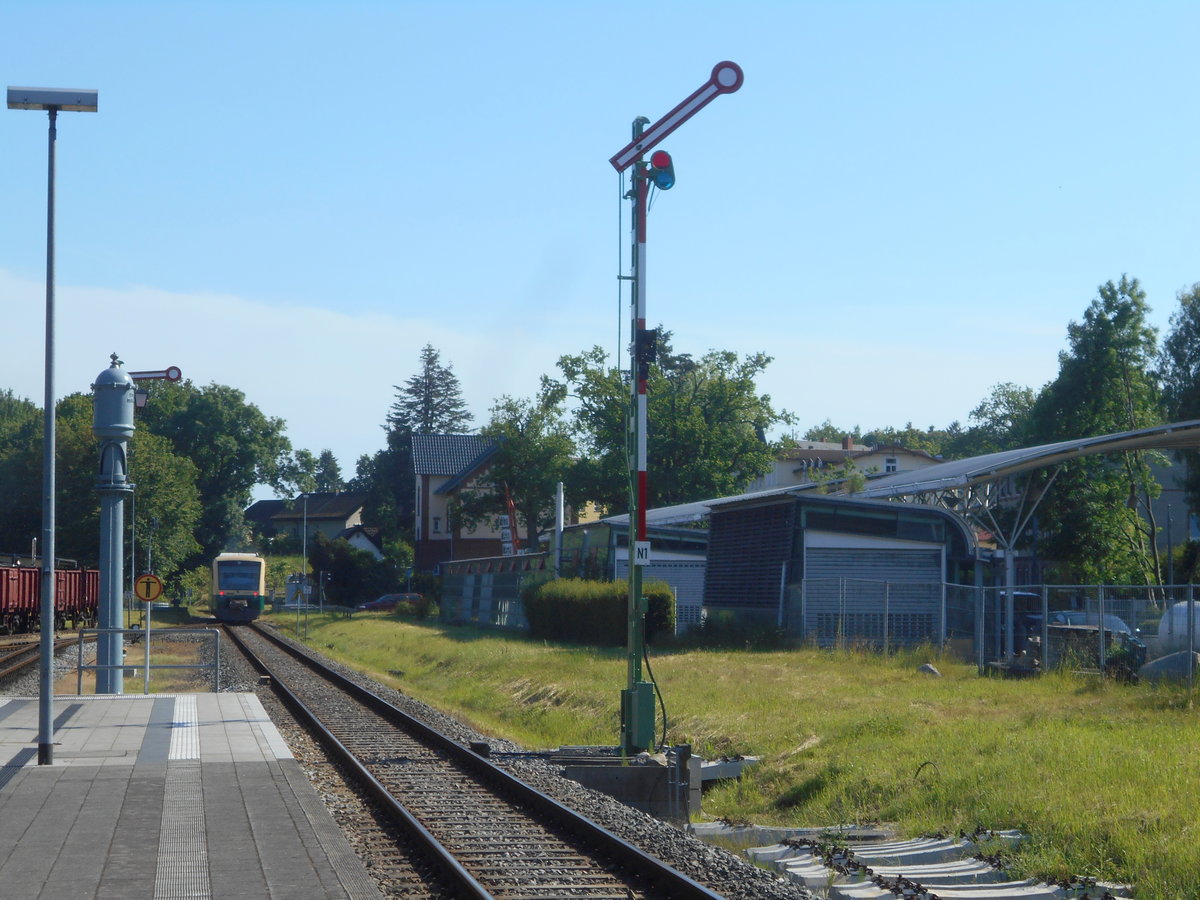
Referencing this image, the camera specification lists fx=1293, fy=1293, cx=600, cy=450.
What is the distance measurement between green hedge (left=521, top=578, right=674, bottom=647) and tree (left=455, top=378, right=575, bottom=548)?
31.0 meters

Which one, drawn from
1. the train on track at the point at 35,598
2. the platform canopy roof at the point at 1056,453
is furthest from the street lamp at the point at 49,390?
the train on track at the point at 35,598

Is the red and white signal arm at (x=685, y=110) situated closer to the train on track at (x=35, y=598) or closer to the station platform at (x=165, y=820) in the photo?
the station platform at (x=165, y=820)

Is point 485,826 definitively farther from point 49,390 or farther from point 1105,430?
point 1105,430

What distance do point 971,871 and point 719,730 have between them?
8.48 metres

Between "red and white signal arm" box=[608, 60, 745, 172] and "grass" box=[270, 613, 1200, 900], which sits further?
"red and white signal arm" box=[608, 60, 745, 172]

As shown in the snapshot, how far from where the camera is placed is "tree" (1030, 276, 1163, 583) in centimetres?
5150

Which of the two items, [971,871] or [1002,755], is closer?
[971,871]

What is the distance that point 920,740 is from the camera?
14953 millimetres

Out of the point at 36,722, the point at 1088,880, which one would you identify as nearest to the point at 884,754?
the point at 1088,880

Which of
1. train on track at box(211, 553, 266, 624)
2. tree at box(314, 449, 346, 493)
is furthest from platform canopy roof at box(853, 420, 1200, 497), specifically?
tree at box(314, 449, 346, 493)

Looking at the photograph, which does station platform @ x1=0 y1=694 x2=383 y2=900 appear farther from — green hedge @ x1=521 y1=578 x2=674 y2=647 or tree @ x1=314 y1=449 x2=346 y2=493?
tree @ x1=314 y1=449 x2=346 y2=493

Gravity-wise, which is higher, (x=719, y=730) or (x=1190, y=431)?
(x=1190, y=431)

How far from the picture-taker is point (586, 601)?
1435 inches

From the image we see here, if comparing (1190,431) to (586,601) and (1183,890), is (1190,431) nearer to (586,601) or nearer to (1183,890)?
(586,601)
